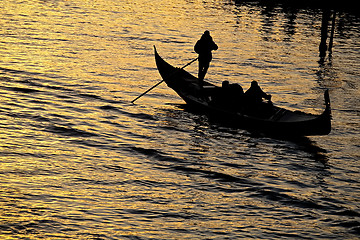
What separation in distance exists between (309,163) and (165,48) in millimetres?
17759

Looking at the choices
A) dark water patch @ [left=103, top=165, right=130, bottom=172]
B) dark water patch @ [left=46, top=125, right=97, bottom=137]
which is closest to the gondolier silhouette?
A: dark water patch @ [left=46, top=125, right=97, bottom=137]

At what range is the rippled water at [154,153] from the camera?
37.0 feet

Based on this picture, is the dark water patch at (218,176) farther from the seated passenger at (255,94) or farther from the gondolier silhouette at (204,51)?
the gondolier silhouette at (204,51)

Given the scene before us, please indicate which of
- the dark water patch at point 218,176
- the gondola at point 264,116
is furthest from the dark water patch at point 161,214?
the gondola at point 264,116

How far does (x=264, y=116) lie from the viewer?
1717 centimetres

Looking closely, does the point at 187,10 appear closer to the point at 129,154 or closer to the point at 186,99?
the point at 186,99

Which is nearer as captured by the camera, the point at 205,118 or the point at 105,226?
the point at 105,226

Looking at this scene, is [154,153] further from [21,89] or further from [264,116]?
[21,89]

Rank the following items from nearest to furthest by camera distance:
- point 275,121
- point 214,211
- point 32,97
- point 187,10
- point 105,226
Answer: point 105,226, point 214,211, point 275,121, point 32,97, point 187,10

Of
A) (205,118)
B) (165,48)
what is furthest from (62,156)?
(165,48)

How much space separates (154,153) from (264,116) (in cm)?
383

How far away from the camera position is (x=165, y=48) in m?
31.6

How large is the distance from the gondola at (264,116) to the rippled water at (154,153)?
0.35m

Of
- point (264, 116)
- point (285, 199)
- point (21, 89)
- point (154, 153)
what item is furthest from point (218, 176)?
point (21, 89)
